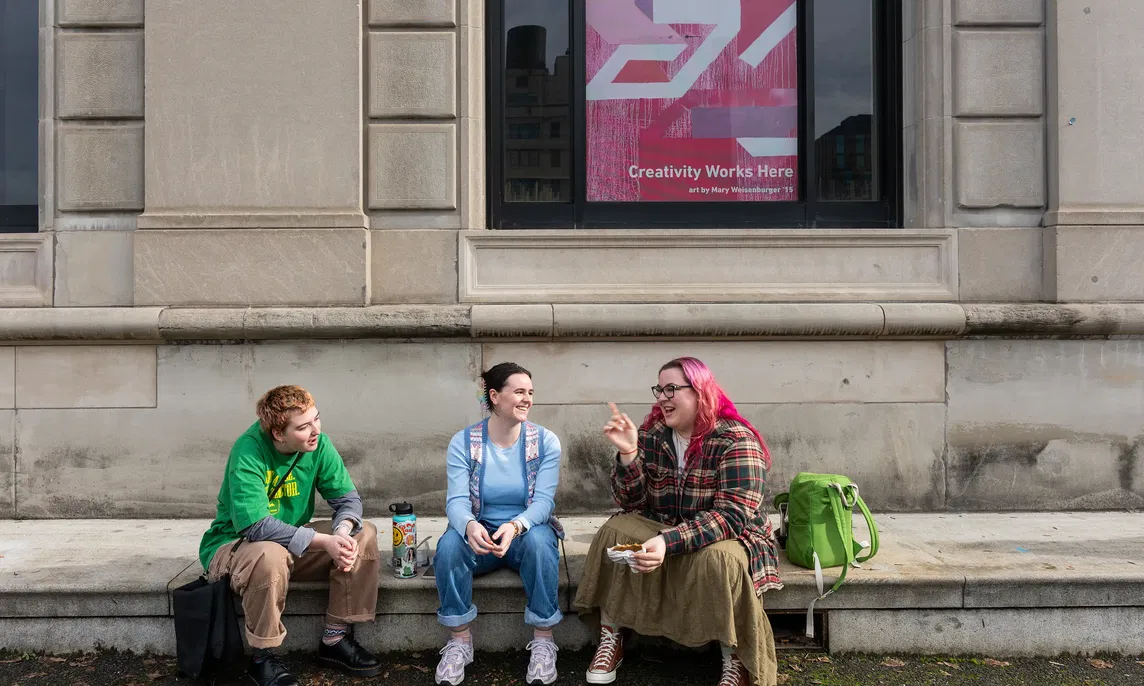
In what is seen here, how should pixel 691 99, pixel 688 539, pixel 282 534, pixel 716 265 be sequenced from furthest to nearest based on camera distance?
pixel 691 99, pixel 716 265, pixel 282 534, pixel 688 539

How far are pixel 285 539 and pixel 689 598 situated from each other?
191cm

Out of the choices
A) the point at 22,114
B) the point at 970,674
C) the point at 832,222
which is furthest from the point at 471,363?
the point at 22,114

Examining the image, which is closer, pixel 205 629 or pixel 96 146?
pixel 205 629

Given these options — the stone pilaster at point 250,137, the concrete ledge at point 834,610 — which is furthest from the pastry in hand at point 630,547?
the stone pilaster at point 250,137

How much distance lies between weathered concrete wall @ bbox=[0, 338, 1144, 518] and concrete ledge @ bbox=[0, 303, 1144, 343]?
0.11 metres

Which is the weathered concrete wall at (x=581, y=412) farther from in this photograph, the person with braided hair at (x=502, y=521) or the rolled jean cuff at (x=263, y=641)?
the rolled jean cuff at (x=263, y=641)

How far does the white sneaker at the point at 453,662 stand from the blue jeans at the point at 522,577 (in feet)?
0.34

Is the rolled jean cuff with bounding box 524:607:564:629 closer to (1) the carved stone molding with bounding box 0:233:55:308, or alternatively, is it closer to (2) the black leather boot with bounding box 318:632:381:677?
(2) the black leather boot with bounding box 318:632:381:677

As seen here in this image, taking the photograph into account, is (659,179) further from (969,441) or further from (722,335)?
(969,441)

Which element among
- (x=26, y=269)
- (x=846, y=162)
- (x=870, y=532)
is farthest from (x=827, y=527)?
(x=26, y=269)

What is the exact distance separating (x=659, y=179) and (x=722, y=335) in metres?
1.40

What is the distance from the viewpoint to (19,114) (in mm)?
6262

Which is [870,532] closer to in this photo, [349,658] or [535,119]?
[349,658]

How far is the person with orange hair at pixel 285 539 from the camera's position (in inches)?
148
